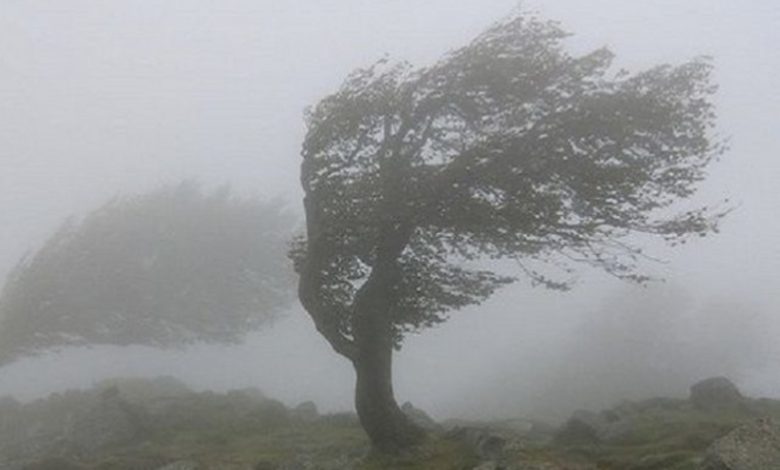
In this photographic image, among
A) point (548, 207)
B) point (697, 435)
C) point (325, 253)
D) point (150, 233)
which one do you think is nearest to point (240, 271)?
point (150, 233)

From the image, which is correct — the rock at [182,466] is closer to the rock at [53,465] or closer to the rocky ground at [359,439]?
the rocky ground at [359,439]

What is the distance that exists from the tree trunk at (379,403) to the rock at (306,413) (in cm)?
1064

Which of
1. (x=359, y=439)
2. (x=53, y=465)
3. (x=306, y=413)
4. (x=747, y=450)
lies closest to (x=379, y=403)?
(x=359, y=439)

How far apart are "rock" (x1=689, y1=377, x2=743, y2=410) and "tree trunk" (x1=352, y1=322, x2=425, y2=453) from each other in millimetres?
11241

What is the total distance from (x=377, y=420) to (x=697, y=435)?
948 centimetres

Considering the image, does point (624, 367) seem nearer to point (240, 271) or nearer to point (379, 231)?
point (240, 271)

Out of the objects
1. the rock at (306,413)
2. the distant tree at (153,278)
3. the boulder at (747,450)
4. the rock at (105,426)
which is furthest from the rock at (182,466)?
the distant tree at (153,278)

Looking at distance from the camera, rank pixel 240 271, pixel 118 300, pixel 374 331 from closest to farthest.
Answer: pixel 374 331, pixel 118 300, pixel 240 271

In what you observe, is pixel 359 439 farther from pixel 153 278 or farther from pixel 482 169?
pixel 153 278

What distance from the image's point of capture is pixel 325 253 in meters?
24.7

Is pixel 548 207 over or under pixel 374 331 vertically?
over

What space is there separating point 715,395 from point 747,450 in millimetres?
12370

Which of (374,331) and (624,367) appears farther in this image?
(624,367)

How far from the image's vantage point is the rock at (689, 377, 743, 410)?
85.8ft
